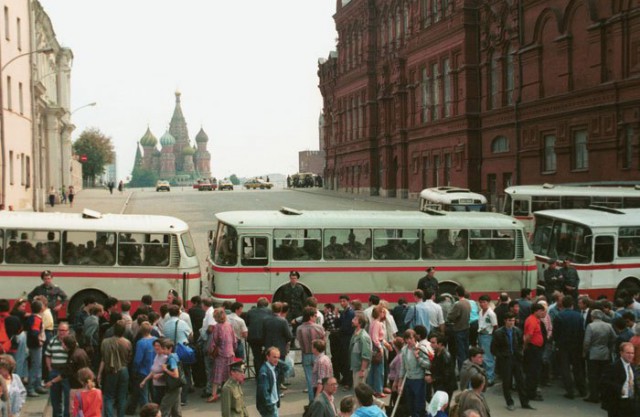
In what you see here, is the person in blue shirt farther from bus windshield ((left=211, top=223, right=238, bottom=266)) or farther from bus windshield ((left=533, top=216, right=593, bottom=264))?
bus windshield ((left=533, top=216, right=593, bottom=264))

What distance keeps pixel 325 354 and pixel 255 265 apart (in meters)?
8.58

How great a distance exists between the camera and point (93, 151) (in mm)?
119188

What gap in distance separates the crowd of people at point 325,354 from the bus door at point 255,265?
17.3 feet

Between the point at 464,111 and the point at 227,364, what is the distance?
145ft

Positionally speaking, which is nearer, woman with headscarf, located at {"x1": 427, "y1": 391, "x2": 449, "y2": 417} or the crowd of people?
woman with headscarf, located at {"x1": 427, "y1": 391, "x2": 449, "y2": 417}

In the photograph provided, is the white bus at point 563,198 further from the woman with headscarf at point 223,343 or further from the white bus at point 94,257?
the woman with headscarf at point 223,343

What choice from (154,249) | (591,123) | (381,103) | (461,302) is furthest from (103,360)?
(381,103)

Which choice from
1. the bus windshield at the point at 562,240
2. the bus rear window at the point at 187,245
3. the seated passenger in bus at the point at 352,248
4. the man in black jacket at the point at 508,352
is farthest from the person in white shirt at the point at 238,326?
the bus windshield at the point at 562,240

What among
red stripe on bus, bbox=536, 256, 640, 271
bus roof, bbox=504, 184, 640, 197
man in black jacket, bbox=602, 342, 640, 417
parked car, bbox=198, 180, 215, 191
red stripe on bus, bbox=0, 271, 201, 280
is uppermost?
parked car, bbox=198, 180, 215, 191

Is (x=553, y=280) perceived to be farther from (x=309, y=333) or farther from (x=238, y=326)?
(x=238, y=326)

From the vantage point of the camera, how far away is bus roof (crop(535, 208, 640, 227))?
78.7 feet

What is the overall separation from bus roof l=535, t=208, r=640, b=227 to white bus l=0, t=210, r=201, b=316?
11.8 meters

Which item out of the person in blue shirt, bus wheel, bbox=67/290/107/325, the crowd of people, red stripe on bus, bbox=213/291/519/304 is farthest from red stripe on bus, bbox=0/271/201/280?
the person in blue shirt

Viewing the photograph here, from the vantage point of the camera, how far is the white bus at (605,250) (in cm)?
2370
